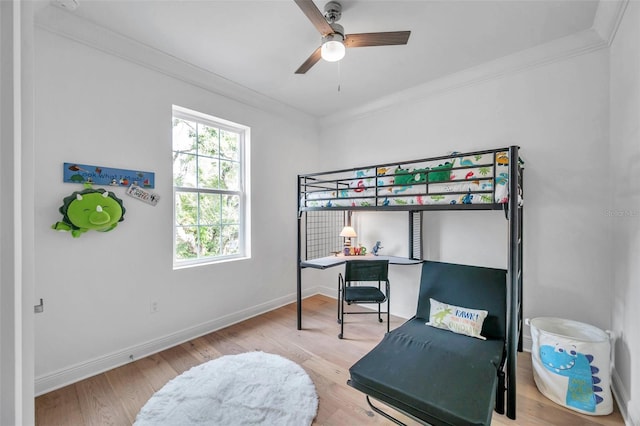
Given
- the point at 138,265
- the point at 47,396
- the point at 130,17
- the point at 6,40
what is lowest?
the point at 47,396

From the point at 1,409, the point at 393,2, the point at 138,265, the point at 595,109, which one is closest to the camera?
the point at 1,409

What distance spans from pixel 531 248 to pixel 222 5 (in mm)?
3299

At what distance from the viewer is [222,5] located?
75.7 inches

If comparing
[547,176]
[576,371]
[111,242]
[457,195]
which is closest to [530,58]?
[547,176]

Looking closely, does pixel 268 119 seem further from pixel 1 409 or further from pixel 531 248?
pixel 1 409

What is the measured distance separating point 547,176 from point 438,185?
117 cm

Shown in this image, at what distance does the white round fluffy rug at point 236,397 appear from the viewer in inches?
66.6

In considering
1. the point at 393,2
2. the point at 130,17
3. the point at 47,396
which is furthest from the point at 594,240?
the point at 47,396

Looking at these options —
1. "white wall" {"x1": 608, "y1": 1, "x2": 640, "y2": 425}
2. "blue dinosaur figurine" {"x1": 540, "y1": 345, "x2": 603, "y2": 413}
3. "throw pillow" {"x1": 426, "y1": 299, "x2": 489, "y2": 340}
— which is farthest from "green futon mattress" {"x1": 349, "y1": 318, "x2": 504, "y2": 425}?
"white wall" {"x1": 608, "y1": 1, "x2": 640, "y2": 425}

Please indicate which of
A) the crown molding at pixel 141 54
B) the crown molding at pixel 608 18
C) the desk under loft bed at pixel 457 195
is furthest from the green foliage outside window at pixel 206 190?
the crown molding at pixel 608 18

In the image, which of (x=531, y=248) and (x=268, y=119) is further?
(x=268, y=119)

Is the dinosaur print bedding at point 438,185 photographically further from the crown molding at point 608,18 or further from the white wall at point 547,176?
the crown molding at point 608,18

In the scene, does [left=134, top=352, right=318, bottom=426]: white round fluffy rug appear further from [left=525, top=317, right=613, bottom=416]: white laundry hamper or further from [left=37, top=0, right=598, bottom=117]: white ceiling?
[left=37, top=0, right=598, bottom=117]: white ceiling

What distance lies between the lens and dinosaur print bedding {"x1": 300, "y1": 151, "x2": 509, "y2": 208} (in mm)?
1898
